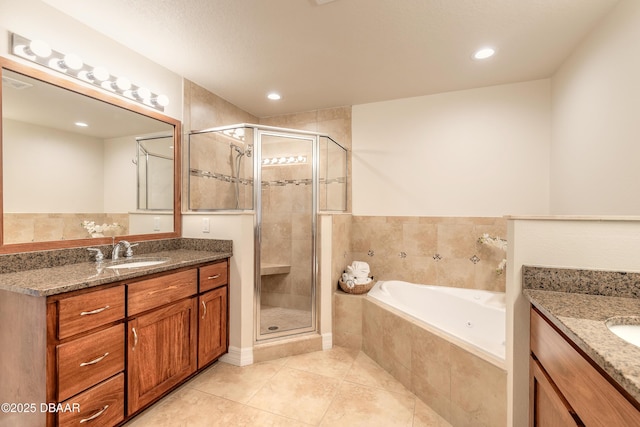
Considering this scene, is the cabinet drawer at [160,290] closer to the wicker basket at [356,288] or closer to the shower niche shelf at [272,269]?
the shower niche shelf at [272,269]

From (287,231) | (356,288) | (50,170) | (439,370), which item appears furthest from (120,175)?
(439,370)

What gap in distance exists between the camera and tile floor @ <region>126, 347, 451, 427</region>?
156 cm

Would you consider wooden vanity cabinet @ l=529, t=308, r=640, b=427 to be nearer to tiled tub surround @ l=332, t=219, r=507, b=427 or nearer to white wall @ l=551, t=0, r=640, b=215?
tiled tub surround @ l=332, t=219, r=507, b=427

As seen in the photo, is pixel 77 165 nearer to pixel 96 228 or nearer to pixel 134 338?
pixel 96 228

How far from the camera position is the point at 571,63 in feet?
6.61

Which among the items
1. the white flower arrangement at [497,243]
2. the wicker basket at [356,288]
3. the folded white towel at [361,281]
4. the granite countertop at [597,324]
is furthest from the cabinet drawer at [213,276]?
the white flower arrangement at [497,243]

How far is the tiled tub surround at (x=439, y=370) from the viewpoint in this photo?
139cm

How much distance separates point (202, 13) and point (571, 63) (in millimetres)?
2645

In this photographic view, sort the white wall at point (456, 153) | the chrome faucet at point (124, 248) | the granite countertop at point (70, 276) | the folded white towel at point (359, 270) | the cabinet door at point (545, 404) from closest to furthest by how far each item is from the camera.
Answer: the cabinet door at point (545, 404) → the granite countertop at point (70, 276) → the chrome faucet at point (124, 248) → the white wall at point (456, 153) → the folded white towel at point (359, 270)

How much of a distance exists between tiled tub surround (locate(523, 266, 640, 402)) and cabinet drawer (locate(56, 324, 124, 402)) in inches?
73.5

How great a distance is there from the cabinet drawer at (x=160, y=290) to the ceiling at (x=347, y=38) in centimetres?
161

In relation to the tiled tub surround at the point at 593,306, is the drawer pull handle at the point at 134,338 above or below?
below

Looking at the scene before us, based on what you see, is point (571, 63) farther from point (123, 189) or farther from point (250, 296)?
point (123, 189)

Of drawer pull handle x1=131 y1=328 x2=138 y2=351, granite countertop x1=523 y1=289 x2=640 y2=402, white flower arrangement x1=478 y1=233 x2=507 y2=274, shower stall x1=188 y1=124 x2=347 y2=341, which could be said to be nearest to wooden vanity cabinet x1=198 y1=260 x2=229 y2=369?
shower stall x1=188 y1=124 x2=347 y2=341
